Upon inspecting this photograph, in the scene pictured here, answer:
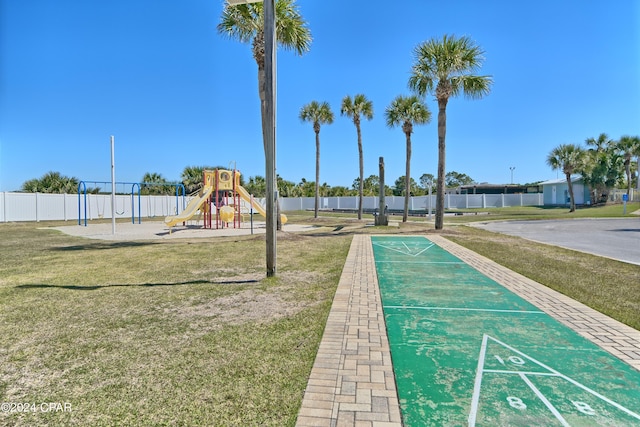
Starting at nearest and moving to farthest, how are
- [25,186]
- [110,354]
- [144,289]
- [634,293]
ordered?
[110,354], [634,293], [144,289], [25,186]

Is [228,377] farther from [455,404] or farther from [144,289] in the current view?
[144,289]

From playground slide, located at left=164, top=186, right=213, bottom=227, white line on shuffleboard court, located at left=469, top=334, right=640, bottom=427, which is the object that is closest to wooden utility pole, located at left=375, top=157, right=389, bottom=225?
playground slide, located at left=164, top=186, right=213, bottom=227

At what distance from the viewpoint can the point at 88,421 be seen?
2398mm

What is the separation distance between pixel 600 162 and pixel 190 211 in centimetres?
4230

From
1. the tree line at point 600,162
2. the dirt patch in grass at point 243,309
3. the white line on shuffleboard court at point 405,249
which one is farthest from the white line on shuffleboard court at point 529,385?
the tree line at point 600,162

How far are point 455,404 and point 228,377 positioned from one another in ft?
5.78

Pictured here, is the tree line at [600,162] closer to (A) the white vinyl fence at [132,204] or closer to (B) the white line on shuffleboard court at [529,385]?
(A) the white vinyl fence at [132,204]

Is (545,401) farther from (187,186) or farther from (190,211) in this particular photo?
(187,186)

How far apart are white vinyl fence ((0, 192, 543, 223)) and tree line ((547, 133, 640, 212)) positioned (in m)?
8.22

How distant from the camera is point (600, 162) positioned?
→ 38.8 metres

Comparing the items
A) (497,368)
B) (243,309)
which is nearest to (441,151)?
(243,309)

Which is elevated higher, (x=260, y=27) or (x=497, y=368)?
(x=260, y=27)

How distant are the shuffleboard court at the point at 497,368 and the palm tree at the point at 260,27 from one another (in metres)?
10.7

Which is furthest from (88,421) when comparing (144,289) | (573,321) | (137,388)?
(573,321)
